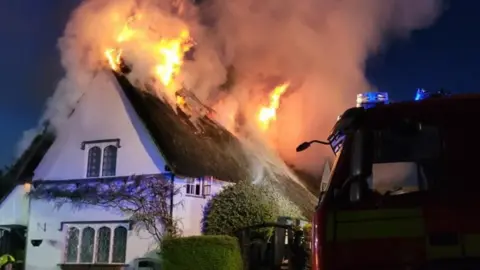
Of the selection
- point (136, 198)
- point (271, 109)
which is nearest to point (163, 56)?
point (136, 198)

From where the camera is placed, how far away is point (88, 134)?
21531 mm

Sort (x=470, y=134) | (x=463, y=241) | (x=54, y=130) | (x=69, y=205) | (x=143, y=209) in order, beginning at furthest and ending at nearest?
1. (x=54, y=130)
2. (x=69, y=205)
3. (x=143, y=209)
4. (x=470, y=134)
5. (x=463, y=241)

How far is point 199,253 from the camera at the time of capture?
16.5 metres

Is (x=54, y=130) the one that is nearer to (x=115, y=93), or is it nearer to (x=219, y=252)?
(x=115, y=93)

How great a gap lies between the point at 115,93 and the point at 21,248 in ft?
22.9

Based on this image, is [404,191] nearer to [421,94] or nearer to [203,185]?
[421,94]

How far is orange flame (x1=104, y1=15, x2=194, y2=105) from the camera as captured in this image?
2269cm

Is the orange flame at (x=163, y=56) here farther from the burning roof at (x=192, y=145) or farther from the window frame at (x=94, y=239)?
the window frame at (x=94, y=239)

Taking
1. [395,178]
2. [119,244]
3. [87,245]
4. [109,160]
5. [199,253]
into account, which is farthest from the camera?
[109,160]

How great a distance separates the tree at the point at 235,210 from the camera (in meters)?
19.5

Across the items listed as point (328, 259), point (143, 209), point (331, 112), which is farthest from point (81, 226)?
point (328, 259)

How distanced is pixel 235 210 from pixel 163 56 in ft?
21.4

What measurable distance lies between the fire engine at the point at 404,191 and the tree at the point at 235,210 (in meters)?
15.3

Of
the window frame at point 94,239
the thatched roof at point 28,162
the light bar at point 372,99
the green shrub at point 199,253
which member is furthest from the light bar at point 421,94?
the thatched roof at point 28,162
